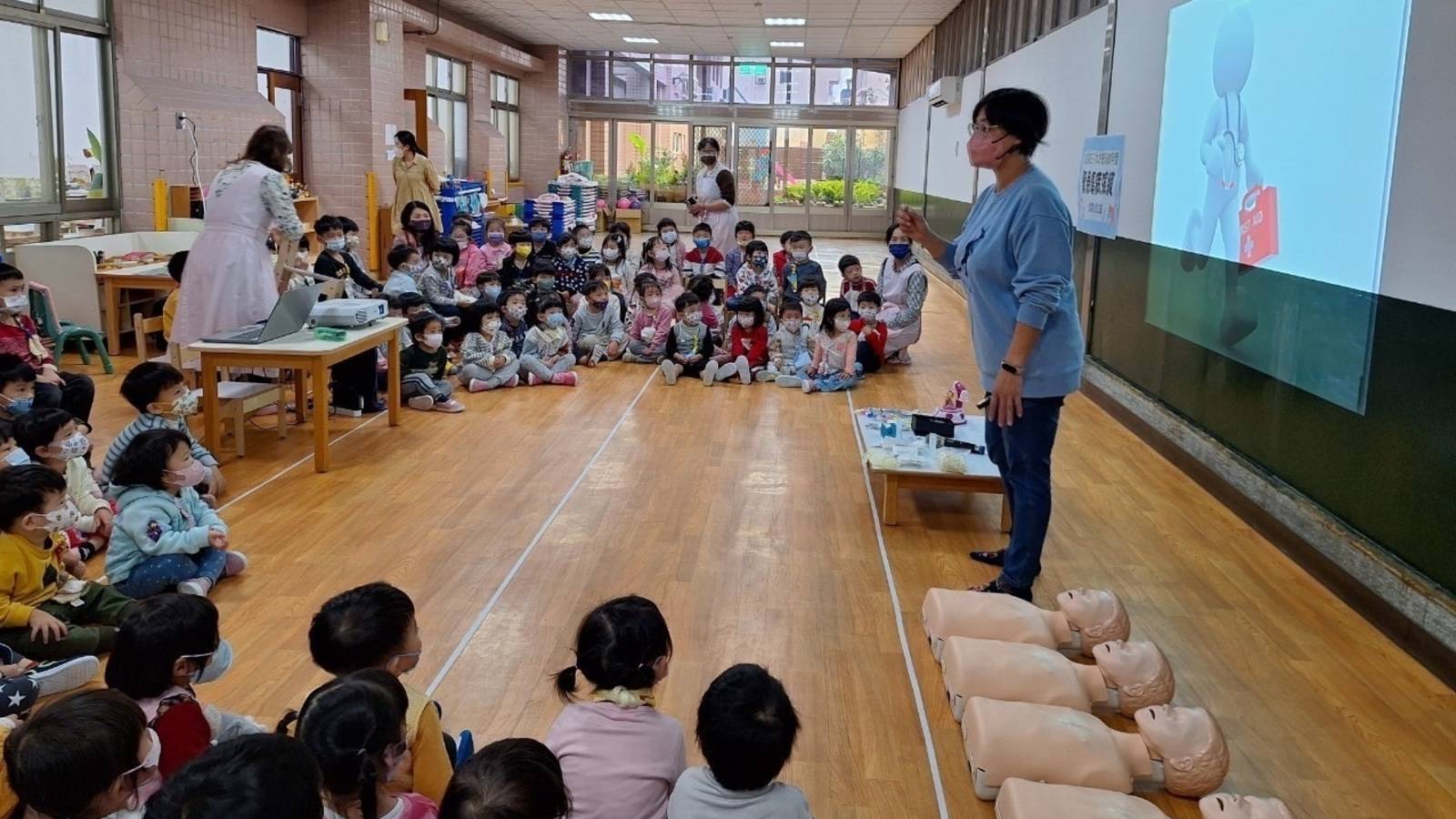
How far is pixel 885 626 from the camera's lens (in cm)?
358

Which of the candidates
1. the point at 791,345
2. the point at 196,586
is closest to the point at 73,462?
the point at 196,586

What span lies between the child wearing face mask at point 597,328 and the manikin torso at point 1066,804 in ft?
19.1

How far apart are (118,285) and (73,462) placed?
12.7ft

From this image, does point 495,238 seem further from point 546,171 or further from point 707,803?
point 546,171

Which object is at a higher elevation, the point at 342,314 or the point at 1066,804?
the point at 342,314

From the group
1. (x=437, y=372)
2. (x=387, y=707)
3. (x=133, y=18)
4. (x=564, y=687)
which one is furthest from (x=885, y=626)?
(x=133, y=18)

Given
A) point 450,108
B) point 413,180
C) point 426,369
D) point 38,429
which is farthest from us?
point 450,108

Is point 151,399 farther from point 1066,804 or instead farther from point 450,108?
point 450,108

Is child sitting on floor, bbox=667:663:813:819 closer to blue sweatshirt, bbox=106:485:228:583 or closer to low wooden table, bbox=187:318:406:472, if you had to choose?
blue sweatshirt, bbox=106:485:228:583

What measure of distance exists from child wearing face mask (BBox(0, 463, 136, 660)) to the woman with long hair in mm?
2445

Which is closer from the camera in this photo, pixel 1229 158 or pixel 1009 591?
pixel 1009 591

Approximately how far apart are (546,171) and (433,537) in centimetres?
1630

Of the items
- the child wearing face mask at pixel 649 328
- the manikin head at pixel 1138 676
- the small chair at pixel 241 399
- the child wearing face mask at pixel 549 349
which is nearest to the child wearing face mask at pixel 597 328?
the child wearing face mask at pixel 649 328

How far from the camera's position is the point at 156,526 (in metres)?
3.53
